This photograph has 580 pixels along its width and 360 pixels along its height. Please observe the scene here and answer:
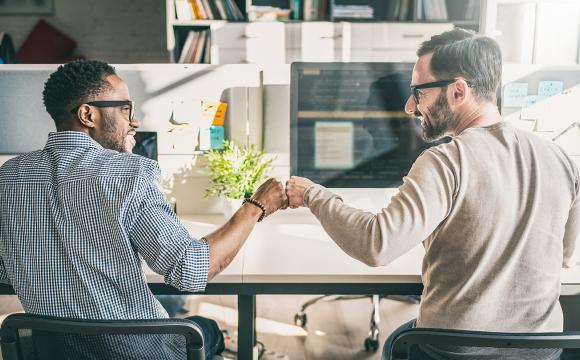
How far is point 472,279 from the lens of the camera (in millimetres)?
1078

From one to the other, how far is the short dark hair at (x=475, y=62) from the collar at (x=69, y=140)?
2.59ft

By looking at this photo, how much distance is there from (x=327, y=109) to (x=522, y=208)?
0.82 meters

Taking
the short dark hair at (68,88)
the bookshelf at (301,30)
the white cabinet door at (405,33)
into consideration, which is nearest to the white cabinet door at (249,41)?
the bookshelf at (301,30)

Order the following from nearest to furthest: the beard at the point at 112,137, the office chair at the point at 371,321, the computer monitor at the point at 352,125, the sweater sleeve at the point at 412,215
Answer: the sweater sleeve at the point at 412,215
the beard at the point at 112,137
the computer monitor at the point at 352,125
the office chair at the point at 371,321

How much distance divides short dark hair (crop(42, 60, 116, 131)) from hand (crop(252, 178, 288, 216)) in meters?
0.45

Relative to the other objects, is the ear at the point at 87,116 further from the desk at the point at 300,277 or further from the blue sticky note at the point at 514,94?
the blue sticky note at the point at 514,94

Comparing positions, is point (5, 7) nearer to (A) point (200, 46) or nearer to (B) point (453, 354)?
(A) point (200, 46)

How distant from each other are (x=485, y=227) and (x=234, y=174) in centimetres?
99

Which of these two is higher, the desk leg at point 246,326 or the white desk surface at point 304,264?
the white desk surface at point 304,264

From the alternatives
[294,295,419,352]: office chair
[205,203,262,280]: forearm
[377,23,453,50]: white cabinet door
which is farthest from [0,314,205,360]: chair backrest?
[377,23,453,50]: white cabinet door

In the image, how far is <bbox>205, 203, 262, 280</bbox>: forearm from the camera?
1167mm

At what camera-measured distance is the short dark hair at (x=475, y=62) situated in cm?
119

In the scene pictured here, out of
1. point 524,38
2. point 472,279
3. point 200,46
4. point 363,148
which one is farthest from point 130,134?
point 200,46

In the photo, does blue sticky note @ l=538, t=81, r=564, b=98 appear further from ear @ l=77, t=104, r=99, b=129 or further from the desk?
ear @ l=77, t=104, r=99, b=129
